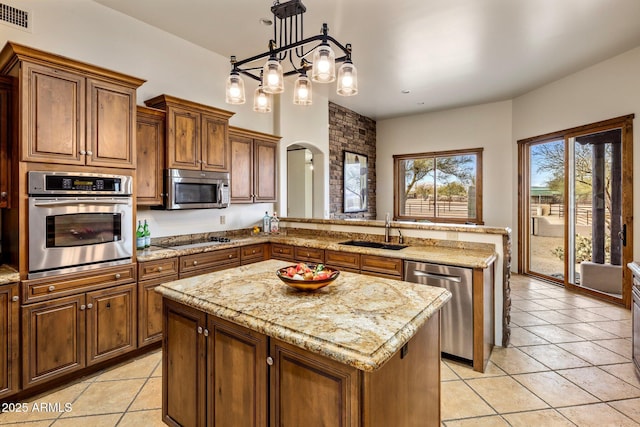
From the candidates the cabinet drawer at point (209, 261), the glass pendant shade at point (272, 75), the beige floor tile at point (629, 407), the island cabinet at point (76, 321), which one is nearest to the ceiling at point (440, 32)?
the glass pendant shade at point (272, 75)

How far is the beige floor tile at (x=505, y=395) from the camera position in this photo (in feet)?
7.49

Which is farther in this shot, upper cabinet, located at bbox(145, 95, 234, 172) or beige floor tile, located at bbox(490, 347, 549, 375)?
upper cabinet, located at bbox(145, 95, 234, 172)

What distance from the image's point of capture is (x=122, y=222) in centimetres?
274

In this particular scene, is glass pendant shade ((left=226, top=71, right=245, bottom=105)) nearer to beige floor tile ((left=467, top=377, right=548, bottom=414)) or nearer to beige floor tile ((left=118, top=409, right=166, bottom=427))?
beige floor tile ((left=118, top=409, right=166, bottom=427))

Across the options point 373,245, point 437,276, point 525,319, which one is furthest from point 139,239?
point 525,319

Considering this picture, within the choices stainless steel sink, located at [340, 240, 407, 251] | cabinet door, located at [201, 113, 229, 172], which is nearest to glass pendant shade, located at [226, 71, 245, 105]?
cabinet door, located at [201, 113, 229, 172]

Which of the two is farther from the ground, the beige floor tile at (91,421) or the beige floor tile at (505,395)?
the beige floor tile at (505,395)

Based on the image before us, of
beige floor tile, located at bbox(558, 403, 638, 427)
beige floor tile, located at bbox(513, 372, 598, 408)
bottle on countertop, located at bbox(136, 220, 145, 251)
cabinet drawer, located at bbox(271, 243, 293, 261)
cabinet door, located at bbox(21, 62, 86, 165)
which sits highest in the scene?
cabinet door, located at bbox(21, 62, 86, 165)

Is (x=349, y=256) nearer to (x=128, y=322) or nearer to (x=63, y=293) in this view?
(x=128, y=322)

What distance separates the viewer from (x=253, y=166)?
4.35 metres

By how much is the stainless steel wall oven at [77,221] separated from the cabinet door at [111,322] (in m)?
0.26

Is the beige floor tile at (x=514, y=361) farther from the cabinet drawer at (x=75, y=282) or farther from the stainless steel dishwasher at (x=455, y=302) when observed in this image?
the cabinet drawer at (x=75, y=282)

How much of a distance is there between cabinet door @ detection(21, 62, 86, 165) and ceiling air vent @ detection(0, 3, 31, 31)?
2.48 ft

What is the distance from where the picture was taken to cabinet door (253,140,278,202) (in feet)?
14.4
